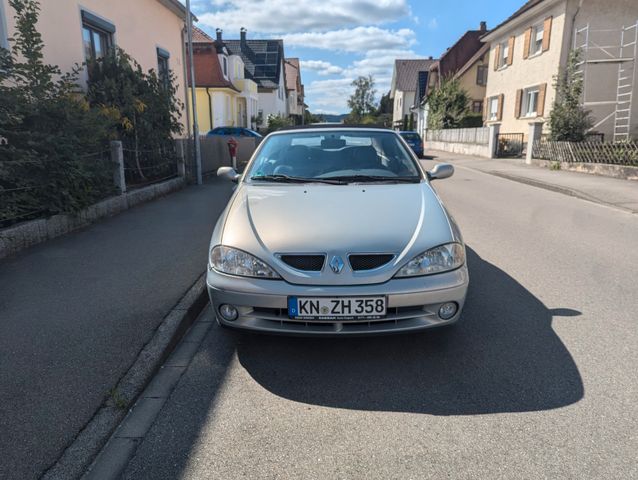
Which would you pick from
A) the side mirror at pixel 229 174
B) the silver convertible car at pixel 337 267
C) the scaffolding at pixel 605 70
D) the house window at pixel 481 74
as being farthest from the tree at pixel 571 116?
the house window at pixel 481 74

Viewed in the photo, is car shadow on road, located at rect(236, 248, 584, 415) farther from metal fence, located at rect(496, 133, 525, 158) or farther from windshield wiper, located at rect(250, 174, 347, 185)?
metal fence, located at rect(496, 133, 525, 158)

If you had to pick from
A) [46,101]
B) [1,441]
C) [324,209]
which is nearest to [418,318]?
[324,209]

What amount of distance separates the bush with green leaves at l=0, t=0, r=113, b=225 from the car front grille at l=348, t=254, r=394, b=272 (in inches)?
184

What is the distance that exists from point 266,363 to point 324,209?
1183 mm

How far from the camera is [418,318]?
10.6 ft

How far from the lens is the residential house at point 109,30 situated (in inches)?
386

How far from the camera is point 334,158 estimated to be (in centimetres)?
475

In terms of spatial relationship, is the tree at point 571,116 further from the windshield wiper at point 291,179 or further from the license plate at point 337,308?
the license plate at point 337,308

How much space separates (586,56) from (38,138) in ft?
69.6

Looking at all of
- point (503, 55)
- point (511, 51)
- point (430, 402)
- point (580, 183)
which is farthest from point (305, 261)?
point (503, 55)

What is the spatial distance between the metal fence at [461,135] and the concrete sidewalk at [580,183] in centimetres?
613

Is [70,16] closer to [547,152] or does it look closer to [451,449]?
[451,449]

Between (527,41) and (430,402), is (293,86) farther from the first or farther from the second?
(430,402)

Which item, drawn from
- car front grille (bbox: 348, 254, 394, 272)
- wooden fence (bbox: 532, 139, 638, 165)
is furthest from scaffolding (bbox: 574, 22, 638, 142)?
car front grille (bbox: 348, 254, 394, 272)
